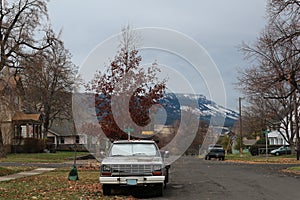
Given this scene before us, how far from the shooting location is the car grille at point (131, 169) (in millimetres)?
12770

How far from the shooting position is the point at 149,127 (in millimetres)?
25438

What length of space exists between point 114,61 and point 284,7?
948cm

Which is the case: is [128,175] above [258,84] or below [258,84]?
below

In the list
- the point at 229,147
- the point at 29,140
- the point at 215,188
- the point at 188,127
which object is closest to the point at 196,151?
the point at 229,147

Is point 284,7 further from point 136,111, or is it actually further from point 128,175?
point 128,175

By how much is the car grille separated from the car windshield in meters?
1.50

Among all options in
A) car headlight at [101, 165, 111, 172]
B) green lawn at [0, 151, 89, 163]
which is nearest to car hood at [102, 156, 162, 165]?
car headlight at [101, 165, 111, 172]

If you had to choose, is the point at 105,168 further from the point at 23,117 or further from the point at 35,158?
the point at 23,117

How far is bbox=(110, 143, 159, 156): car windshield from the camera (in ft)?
47.2

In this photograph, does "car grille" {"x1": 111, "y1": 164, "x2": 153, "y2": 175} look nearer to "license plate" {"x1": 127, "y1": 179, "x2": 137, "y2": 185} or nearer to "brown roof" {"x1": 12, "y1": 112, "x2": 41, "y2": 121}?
"license plate" {"x1": 127, "y1": 179, "x2": 137, "y2": 185}

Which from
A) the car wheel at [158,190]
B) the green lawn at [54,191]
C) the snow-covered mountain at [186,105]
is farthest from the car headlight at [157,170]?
the snow-covered mountain at [186,105]

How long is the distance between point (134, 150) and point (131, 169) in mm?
1797

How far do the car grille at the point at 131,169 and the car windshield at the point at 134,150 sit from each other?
4.94ft

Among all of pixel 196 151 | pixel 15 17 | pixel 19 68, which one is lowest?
pixel 196 151
